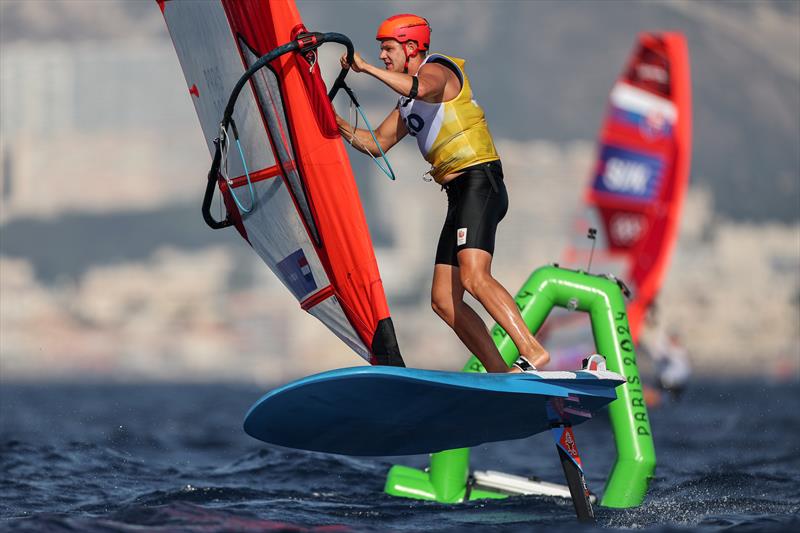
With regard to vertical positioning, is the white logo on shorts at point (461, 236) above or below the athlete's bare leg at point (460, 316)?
above

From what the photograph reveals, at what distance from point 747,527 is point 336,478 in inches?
145

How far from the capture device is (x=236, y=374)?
143500 mm

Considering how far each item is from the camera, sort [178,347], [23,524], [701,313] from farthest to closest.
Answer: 1. [178,347]
2. [701,313]
3. [23,524]

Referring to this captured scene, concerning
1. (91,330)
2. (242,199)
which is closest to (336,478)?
(242,199)

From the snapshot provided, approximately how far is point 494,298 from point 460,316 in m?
0.41

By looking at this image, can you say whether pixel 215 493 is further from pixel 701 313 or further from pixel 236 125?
pixel 701 313

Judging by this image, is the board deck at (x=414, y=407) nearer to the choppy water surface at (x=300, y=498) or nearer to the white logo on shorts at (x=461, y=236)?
the choppy water surface at (x=300, y=498)

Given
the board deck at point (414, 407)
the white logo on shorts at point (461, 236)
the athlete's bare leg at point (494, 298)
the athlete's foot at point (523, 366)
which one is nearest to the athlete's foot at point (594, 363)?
the board deck at point (414, 407)

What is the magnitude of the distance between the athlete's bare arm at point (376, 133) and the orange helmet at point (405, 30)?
648 millimetres

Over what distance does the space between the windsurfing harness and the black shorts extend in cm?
51

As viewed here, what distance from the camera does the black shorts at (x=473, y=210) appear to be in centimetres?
734

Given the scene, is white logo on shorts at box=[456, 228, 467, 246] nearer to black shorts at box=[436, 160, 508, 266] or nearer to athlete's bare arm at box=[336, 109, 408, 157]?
black shorts at box=[436, 160, 508, 266]

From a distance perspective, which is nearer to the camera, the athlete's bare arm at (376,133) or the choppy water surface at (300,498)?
the choppy water surface at (300,498)

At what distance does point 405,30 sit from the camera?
7.32m
